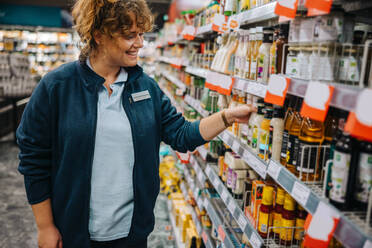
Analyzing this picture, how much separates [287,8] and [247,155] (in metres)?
0.75

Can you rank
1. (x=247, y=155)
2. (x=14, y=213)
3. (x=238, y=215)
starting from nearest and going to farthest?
→ (x=247, y=155), (x=238, y=215), (x=14, y=213)

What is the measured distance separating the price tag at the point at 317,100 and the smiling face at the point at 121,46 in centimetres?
81

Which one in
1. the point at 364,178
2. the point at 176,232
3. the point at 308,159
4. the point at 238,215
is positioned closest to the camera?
the point at 364,178

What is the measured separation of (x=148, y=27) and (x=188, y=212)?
2131 millimetres

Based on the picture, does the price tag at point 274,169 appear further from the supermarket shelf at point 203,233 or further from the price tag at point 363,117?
the supermarket shelf at point 203,233

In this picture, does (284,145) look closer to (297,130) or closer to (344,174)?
(297,130)

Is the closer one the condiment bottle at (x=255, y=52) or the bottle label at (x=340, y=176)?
the bottle label at (x=340, y=176)

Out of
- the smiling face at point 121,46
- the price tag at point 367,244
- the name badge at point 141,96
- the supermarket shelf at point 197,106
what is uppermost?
the smiling face at point 121,46

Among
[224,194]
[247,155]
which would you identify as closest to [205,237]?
[224,194]

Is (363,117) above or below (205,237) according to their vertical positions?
above

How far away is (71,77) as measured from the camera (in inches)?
59.8

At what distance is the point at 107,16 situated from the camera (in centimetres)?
147

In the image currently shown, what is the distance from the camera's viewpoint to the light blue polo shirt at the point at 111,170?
152cm

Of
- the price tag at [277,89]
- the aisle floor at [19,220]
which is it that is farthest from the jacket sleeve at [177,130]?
the aisle floor at [19,220]
